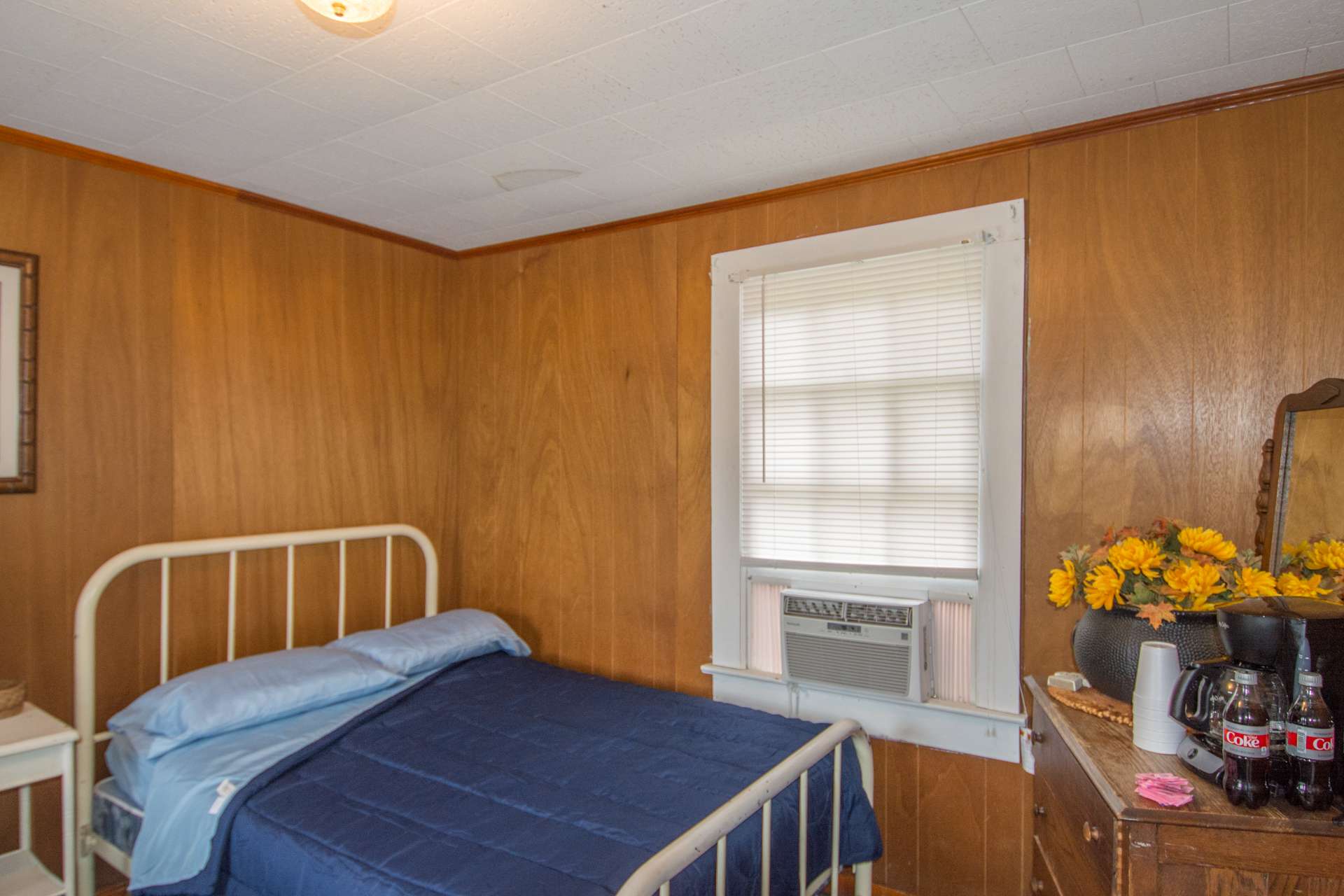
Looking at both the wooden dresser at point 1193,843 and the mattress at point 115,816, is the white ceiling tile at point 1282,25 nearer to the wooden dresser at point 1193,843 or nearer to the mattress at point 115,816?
the wooden dresser at point 1193,843

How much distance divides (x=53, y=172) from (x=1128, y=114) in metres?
3.14

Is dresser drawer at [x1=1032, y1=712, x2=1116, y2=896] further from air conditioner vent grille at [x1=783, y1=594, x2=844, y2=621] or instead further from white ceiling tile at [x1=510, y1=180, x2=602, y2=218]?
white ceiling tile at [x1=510, y1=180, x2=602, y2=218]

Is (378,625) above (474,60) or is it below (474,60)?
below

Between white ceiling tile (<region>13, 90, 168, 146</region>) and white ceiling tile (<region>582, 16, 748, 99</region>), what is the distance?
4.46 ft

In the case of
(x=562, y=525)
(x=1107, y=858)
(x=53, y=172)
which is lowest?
(x=1107, y=858)

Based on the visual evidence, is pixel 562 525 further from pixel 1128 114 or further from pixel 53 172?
pixel 1128 114

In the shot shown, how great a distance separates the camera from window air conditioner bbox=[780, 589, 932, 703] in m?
2.41

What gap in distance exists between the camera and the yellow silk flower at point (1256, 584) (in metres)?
Answer: 1.50

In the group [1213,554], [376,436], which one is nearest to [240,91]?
[376,436]

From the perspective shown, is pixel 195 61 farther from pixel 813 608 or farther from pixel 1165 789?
pixel 1165 789

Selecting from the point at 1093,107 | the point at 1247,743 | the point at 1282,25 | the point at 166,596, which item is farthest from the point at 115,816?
the point at 1282,25

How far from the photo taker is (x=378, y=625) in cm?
330

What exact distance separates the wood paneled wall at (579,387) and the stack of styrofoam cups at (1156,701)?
2.76 ft

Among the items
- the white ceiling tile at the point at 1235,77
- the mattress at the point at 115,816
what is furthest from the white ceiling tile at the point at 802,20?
the mattress at the point at 115,816
